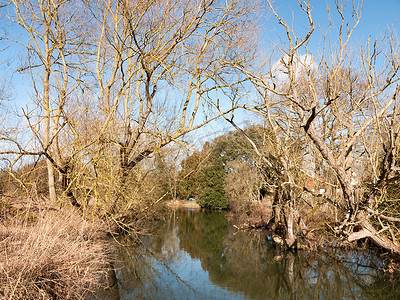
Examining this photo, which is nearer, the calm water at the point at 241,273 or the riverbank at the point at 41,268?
the riverbank at the point at 41,268

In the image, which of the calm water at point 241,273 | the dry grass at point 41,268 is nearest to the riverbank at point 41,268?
the dry grass at point 41,268

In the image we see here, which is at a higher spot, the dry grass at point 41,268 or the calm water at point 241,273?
the dry grass at point 41,268

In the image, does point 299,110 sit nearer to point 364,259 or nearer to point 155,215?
point 364,259

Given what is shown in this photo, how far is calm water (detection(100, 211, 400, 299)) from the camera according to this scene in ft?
18.4

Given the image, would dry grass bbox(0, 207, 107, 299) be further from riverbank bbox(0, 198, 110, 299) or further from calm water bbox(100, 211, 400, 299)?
calm water bbox(100, 211, 400, 299)

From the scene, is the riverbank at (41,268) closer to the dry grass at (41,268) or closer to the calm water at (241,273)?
the dry grass at (41,268)

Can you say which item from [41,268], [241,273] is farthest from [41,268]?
[241,273]

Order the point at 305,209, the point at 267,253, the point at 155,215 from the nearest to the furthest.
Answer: the point at 267,253 → the point at 305,209 → the point at 155,215

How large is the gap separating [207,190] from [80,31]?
17608mm

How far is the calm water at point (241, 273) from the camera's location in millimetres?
5617

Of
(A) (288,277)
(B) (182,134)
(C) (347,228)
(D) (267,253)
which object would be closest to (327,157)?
(C) (347,228)

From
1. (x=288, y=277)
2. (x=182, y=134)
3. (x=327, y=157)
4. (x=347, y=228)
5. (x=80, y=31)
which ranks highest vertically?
(x=80, y=31)

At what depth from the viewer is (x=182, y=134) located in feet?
24.8

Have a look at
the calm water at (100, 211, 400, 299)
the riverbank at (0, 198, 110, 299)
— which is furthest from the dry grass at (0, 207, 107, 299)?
the calm water at (100, 211, 400, 299)
